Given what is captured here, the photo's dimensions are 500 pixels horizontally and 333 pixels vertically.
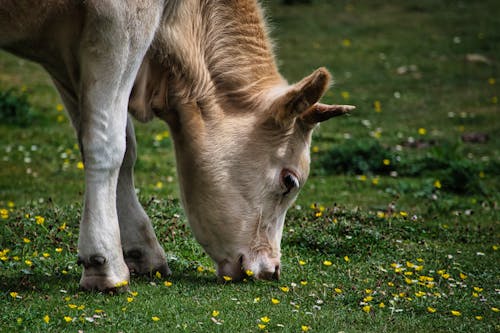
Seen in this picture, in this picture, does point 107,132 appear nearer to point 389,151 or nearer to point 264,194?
point 264,194

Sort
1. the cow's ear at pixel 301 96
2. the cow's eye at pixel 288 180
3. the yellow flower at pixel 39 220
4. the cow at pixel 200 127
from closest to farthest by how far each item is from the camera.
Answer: the cow at pixel 200 127 → the cow's ear at pixel 301 96 → the cow's eye at pixel 288 180 → the yellow flower at pixel 39 220

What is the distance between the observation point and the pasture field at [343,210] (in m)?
5.31

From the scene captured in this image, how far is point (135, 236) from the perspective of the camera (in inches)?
242

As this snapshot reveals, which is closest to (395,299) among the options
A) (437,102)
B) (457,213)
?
(457,213)

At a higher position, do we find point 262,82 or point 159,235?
point 262,82

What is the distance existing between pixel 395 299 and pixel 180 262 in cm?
164

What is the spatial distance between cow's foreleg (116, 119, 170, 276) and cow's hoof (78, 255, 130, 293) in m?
0.71

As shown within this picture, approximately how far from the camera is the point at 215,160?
5.75 m

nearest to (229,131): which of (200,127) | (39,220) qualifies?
(200,127)

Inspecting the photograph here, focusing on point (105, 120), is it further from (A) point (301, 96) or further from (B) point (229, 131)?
(A) point (301, 96)

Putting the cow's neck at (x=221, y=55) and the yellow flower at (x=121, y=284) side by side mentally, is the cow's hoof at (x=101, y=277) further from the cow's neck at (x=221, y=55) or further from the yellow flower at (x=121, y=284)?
the cow's neck at (x=221, y=55)

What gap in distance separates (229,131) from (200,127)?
0.64 ft

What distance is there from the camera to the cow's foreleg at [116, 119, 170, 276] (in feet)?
20.1

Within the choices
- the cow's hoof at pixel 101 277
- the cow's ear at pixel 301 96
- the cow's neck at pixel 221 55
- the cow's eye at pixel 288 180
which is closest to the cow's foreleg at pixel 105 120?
the cow's hoof at pixel 101 277
